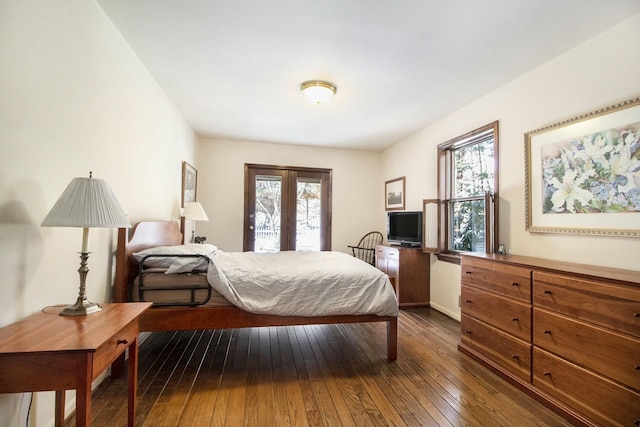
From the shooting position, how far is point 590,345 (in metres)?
1.56

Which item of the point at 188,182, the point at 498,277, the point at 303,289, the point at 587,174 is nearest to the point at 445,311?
the point at 498,277

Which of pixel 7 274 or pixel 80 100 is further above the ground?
pixel 80 100

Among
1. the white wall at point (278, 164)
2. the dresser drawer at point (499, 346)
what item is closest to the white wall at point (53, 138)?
the white wall at point (278, 164)

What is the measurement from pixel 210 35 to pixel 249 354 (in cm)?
257

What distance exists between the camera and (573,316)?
1.65 m

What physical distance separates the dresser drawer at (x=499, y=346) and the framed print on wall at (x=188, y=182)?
3605 millimetres

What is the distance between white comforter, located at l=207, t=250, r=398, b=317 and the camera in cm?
209

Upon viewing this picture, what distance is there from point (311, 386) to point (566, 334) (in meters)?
1.65

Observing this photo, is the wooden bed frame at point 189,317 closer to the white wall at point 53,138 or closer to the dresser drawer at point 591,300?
the white wall at point 53,138

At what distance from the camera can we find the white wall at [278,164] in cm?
468

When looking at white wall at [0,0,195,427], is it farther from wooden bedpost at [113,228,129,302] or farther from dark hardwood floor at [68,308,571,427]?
dark hardwood floor at [68,308,571,427]

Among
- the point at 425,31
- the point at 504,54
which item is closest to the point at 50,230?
the point at 425,31

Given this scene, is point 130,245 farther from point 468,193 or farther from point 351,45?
point 468,193

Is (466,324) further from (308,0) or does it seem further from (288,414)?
(308,0)
